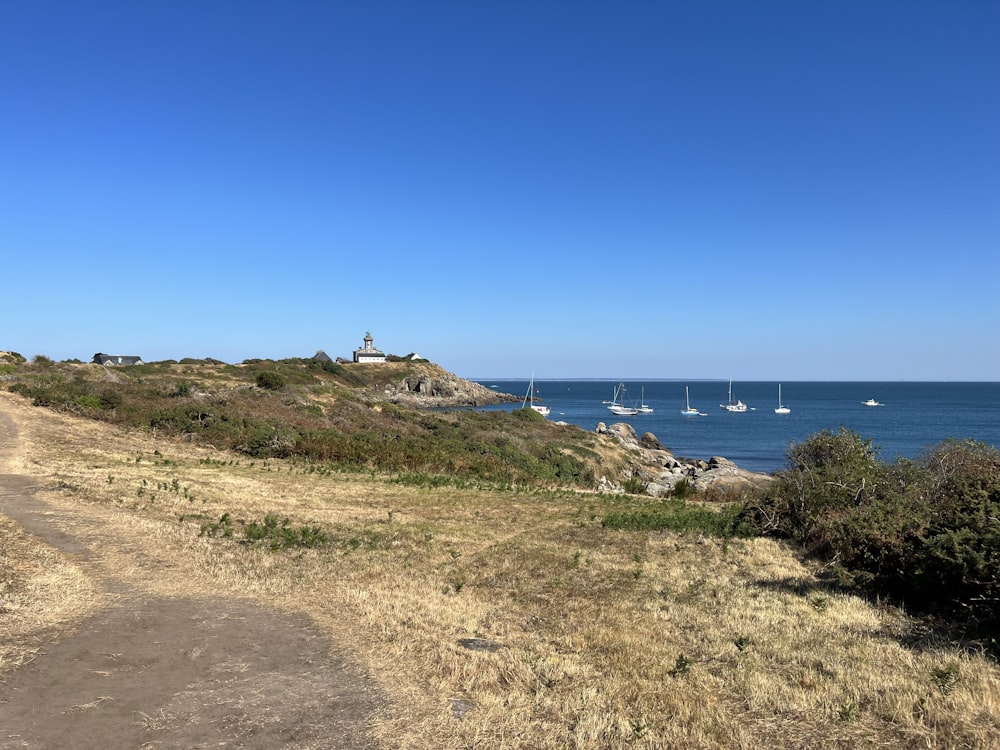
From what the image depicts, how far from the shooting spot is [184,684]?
6430 millimetres

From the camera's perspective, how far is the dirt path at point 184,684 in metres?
5.46

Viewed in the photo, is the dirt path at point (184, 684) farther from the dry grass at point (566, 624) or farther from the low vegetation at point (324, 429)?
the low vegetation at point (324, 429)

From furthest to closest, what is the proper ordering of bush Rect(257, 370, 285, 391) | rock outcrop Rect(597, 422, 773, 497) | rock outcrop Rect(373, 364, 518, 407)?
rock outcrop Rect(373, 364, 518, 407) < bush Rect(257, 370, 285, 391) < rock outcrop Rect(597, 422, 773, 497)

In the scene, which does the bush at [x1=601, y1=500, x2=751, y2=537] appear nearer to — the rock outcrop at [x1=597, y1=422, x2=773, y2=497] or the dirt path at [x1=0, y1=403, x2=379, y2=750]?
the dirt path at [x1=0, y1=403, x2=379, y2=750]

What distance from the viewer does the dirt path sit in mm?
5465

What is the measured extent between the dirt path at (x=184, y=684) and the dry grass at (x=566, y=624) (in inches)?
17.8

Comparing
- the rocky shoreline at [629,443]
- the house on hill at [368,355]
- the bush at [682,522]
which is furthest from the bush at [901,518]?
the house on hill at [368,355]

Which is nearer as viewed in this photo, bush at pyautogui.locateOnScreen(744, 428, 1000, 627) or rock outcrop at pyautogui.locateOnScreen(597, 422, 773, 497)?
bush at pyautogui.locateOnScreen(744, 428, 1000, 627)

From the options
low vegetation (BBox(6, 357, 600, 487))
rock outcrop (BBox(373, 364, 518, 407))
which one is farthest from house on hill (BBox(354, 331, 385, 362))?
low vegetation (BBox(6, 357, 600, 487))

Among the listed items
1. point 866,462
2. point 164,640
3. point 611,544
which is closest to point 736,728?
point 164,640

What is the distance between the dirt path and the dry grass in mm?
452

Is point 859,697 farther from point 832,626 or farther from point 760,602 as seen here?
point 760,602

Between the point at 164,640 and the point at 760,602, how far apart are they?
8.81 m

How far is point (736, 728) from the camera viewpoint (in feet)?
19.2
